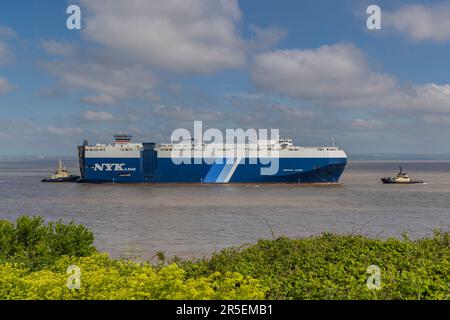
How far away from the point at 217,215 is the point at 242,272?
92.0 ft

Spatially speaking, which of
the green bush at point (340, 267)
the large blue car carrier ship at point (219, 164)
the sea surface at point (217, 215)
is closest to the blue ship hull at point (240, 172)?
the large blue car carrier ship at point (219, 164)

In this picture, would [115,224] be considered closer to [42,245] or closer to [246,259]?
[42,245]

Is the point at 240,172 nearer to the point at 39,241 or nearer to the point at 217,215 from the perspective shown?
the point at 217,215

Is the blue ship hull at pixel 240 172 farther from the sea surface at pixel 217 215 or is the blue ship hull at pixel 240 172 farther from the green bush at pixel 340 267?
the green bush at pixel 340 267

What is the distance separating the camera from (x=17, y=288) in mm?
8633

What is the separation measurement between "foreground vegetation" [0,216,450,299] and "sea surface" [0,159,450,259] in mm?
4473

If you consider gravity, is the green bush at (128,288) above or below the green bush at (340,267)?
above

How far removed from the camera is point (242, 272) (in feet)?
33.1

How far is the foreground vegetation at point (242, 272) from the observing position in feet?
26.1

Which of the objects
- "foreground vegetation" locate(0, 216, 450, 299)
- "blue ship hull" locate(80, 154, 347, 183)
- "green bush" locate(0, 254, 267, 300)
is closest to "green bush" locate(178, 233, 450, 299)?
"foreground vegetation" locate(0, 216, 450, 299)

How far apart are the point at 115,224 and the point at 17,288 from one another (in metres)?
25.2

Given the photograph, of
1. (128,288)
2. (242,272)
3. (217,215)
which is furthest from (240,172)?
(128,288)

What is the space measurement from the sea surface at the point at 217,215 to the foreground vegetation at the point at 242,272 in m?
4.47

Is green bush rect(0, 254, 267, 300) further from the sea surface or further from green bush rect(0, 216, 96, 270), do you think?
the sea surface
